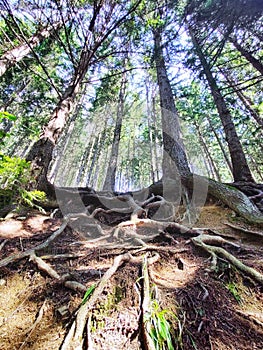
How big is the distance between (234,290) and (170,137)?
5.18 m

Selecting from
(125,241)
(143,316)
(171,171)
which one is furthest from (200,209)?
(143,316)

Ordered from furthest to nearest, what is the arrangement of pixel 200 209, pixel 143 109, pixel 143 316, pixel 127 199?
1. pixel 143 109
2. pixel 127 199
3. pixel 200 209
4. pixel 143 316

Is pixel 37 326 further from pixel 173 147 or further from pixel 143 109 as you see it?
pixel 143 109

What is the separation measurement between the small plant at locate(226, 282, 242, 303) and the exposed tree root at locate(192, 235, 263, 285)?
0.26 metres

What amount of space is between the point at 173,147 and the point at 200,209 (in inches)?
88.2

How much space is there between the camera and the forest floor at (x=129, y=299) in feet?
4.61

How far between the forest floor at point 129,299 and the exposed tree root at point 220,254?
0.07m

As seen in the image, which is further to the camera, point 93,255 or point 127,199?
point 127,199

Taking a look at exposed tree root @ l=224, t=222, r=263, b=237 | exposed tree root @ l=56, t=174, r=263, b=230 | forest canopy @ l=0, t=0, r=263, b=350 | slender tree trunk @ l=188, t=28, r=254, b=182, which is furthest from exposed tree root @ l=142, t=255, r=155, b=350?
slender tree trunk @ l=188, t=28, r=254, b=182

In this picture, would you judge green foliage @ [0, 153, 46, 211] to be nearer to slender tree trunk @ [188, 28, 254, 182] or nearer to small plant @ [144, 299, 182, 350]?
small plant @ [144, 299, 182, 350]

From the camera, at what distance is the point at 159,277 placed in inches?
86.5

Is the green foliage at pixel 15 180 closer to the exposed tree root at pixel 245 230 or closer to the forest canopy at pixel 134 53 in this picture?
the forest canopy at pixel 134 53

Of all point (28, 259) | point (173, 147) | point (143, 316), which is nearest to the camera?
point (143, 316)

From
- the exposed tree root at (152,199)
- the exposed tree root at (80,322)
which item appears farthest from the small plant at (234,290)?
the exposed tree root at (152,199)
